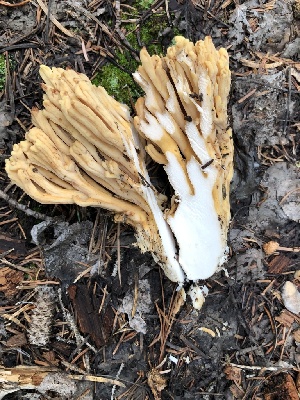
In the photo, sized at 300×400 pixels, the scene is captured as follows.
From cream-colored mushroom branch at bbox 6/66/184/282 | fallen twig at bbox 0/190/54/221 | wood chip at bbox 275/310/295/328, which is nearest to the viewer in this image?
cream-colored mushroom branch at bbox 6/66/184/282

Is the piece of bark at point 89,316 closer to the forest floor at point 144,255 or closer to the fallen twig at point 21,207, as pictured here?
the forest floor at point 144,255

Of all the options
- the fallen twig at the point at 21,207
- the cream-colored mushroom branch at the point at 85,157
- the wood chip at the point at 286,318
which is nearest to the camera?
the cream-colored mushroom branch at the point at 85,157

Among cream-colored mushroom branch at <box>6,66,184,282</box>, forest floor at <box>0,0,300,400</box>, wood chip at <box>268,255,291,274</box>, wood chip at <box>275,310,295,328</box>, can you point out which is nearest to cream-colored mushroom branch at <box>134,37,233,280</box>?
cream-colored mushroom branch at <box>6,66,184,282</box>

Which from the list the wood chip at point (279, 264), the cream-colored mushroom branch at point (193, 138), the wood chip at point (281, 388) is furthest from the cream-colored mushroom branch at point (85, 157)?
the wood chip at point (281, 388)

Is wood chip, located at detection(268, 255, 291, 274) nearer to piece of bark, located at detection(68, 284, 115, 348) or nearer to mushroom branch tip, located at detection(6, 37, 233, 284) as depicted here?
mushroom branch tip, located at detection(6, 37, 233, 284)

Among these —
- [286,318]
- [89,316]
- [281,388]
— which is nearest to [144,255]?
[89,316]

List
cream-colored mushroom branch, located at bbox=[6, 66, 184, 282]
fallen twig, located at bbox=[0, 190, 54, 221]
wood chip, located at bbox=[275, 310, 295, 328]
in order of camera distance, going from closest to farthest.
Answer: cream-colored mushroom branch, located at bbox=[6, 66, 184, 282]
fallen twig, located at bbox=[0, 190, 54, 221]
wood chip, located at bbox=[275, 310, 295, 328]
